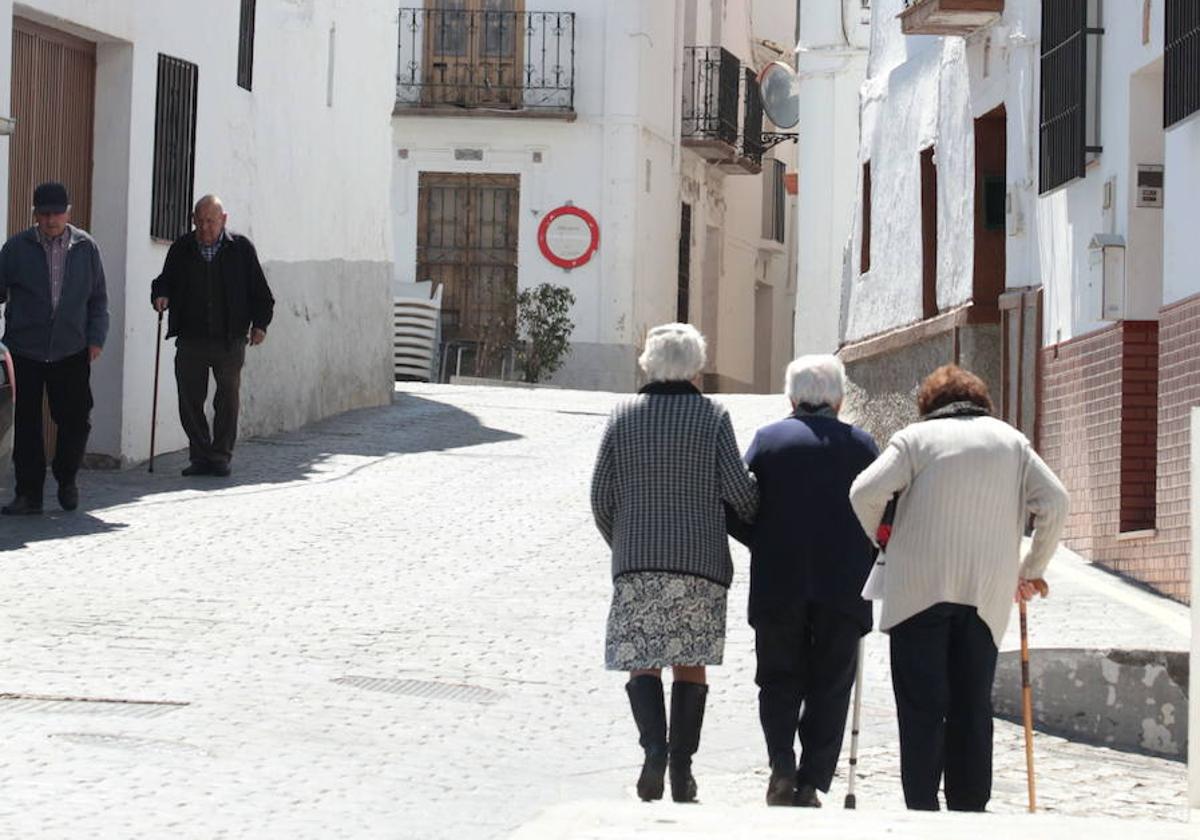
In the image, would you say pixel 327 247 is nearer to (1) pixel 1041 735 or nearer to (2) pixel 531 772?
(1) pixel 1041 735

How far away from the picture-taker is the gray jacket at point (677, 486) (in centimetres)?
872

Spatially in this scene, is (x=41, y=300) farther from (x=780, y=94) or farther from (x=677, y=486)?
(x=780, y=94)

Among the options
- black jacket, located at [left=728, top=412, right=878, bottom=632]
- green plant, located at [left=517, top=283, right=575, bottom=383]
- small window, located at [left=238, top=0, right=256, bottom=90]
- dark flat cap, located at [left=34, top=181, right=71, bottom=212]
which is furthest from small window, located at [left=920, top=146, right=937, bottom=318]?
green plant, located at [left=517, top=283, right=575, bottom=383]

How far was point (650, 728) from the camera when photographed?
→ 8.62 metres

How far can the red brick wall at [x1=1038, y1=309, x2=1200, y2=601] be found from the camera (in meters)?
14.2

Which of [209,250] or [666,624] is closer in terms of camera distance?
[666,624]

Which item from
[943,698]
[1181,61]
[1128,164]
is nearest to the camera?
[943,698]

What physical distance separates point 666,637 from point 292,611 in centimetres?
396

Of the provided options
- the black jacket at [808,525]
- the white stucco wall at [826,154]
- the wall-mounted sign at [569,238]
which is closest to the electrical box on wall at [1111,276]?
the black jacket at [808,525]

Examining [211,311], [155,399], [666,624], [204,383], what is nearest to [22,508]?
[155,399]

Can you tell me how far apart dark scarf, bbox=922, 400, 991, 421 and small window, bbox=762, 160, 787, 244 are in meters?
38.7

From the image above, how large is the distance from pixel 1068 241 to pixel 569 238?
2055 cm

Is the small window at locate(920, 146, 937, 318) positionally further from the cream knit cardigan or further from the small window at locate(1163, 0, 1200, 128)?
the cream knit cardigan

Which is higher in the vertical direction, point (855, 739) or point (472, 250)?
point (472, 250)
